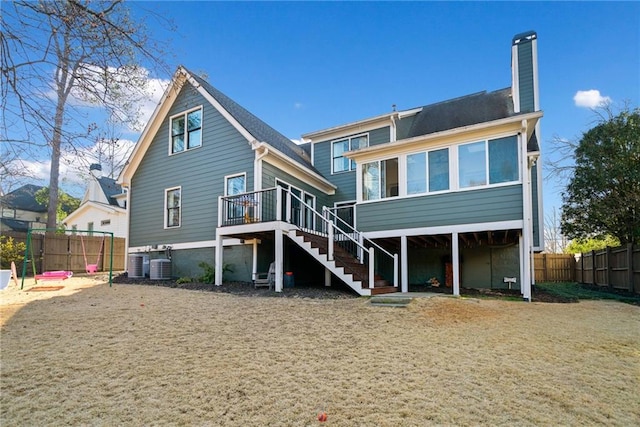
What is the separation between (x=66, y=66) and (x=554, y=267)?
20.6 meters

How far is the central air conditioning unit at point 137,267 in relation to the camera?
12.9m

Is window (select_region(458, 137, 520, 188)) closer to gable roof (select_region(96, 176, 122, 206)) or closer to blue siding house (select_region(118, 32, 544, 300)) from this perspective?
blue siding house (select_region(118, 32, 544, 300))

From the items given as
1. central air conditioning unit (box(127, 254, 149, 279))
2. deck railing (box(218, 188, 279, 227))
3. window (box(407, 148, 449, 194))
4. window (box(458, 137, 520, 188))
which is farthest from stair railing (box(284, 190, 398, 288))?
central air conditioning unit (box(127, 254, 149, 279))

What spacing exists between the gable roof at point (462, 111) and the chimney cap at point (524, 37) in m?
1.69

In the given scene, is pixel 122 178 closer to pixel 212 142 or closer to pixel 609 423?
pixel 212 142

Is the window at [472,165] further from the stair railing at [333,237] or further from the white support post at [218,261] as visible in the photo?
the white support post at [218,261]

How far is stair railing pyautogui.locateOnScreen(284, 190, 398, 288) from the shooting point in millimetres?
9625

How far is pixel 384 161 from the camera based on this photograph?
445 inches

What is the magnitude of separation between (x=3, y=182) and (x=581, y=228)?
60.8 feet

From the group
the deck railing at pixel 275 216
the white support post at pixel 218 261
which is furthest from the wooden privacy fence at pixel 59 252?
the deck railing at pixel 275 216

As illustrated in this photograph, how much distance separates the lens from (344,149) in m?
14.7

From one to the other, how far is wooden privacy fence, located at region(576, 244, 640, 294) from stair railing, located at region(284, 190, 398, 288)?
712 centimetres

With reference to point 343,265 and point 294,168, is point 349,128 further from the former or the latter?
point 343,265

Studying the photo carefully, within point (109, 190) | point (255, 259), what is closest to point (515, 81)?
point (255, 259)
